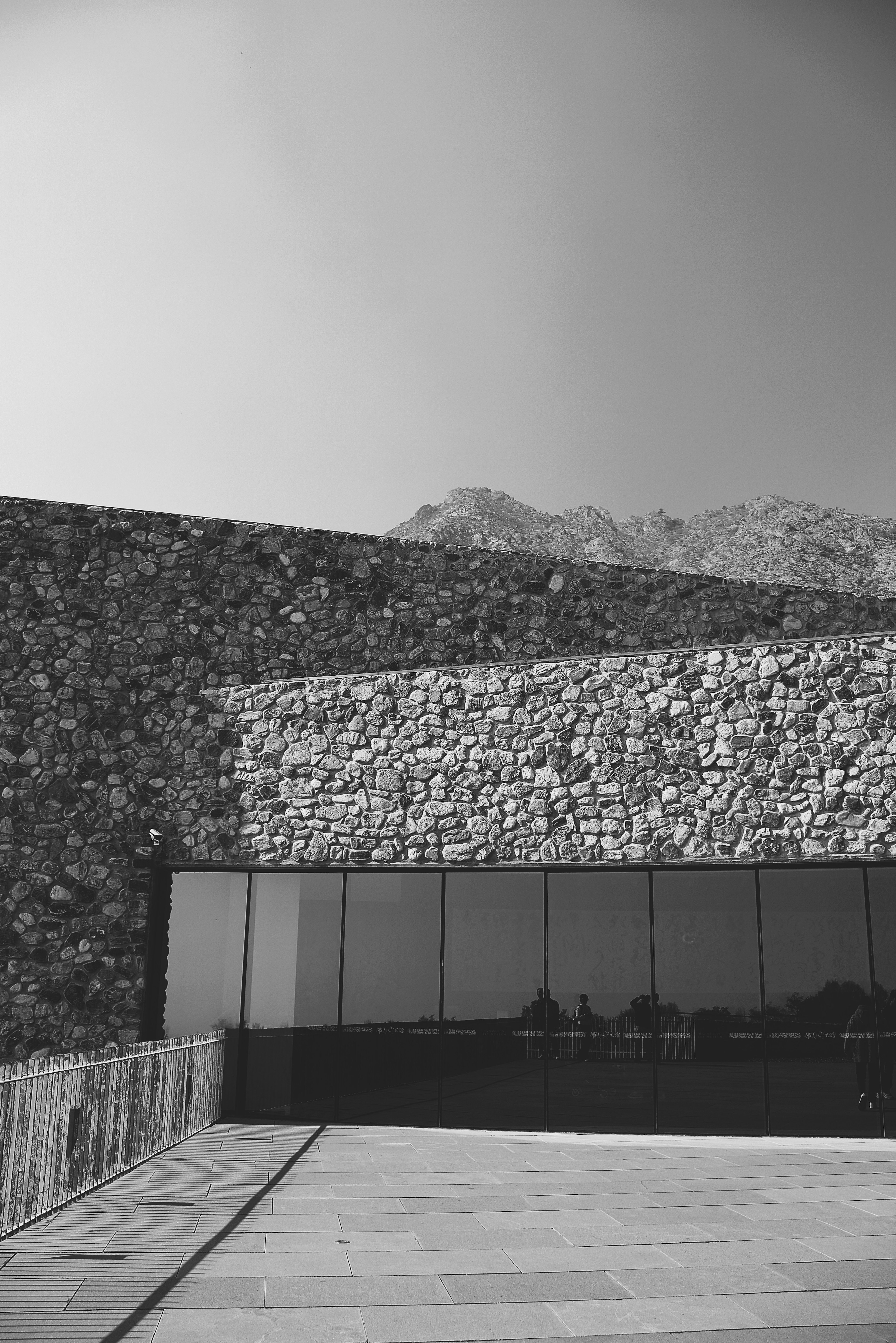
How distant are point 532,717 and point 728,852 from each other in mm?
2961

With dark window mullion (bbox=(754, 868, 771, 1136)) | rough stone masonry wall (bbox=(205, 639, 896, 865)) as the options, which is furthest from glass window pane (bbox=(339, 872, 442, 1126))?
dark window mullion (bbox=(754, 868, 771, 1136))

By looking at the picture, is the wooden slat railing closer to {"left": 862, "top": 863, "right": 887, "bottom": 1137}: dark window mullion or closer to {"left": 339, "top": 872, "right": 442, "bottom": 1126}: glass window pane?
{"left": 339, "top": 872, "right": 442, "bottom": 1126}: glass window pane

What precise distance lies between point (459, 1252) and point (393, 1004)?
6.63 metres

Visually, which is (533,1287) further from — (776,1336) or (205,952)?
(205,952)

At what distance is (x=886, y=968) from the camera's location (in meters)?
12.2

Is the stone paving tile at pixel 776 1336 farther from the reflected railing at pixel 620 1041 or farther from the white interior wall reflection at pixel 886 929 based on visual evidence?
the white interior wall reflection at pixel 886 929

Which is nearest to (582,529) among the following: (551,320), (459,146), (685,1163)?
(551,320)

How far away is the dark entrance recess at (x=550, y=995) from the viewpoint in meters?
12.2

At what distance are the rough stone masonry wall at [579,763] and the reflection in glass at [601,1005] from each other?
595 millimetres

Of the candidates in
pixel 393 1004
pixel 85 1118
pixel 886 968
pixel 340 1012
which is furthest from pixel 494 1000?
pixel 85 1118

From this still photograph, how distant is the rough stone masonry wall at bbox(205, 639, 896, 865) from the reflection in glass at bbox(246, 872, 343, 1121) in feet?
1.89

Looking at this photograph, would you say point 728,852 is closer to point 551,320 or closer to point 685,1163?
point 685,1163

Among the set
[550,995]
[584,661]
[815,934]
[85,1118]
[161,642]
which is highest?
[161,642]

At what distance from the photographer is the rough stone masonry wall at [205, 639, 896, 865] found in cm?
1252
